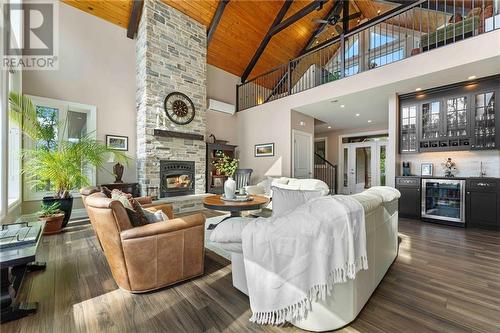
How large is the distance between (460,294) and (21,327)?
11.3 feet

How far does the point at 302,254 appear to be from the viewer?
1.34 meters

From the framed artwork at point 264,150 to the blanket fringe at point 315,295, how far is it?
5.18 m

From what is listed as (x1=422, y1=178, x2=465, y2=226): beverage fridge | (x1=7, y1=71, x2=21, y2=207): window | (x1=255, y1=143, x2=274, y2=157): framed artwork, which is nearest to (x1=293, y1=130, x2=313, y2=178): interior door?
(x1=255, y1=143, x2=274, y2=157): framed artwork

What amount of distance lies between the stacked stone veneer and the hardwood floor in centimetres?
A: 287

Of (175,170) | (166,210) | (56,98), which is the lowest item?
(166,210)

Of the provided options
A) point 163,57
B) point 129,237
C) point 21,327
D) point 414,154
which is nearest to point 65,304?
point 21,327

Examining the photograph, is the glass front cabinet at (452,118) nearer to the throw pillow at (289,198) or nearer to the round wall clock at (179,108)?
the throw pillow at (289,198)

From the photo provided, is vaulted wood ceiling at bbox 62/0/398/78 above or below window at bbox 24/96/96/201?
above

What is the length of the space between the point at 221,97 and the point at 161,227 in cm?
606

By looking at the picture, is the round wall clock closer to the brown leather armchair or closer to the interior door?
the interior door

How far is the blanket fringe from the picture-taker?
132cm

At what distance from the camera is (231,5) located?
584 cm

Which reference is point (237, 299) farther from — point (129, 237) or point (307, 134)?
point (307, 134)

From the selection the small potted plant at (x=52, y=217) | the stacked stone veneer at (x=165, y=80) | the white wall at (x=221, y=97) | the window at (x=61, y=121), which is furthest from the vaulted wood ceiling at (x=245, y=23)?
the small potted plant at (x=52, y=217)
